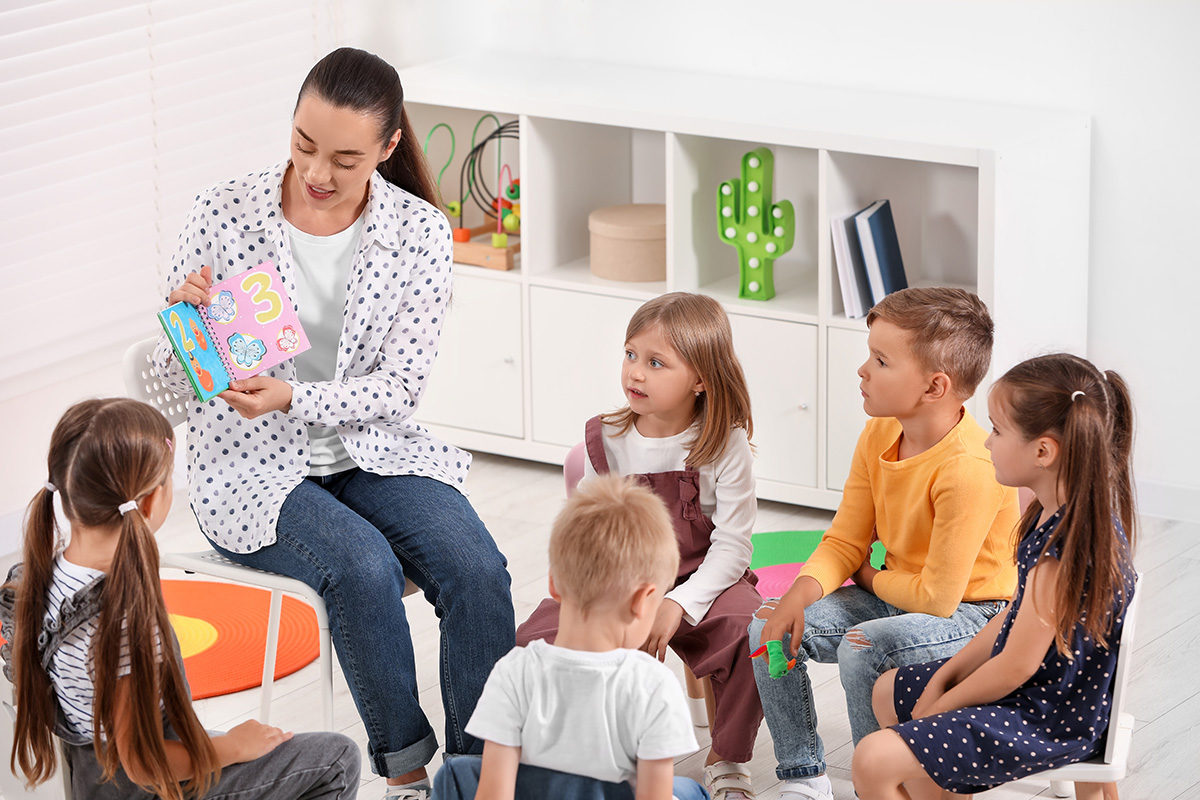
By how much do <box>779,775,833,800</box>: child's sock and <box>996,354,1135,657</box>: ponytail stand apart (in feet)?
1.67

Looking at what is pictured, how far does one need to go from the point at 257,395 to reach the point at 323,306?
9.1 inches

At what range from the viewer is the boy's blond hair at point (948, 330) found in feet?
Result: 6.47

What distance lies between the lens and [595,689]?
1.51 metres

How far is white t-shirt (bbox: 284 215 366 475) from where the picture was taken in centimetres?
213

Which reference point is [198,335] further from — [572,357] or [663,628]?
[572,357]

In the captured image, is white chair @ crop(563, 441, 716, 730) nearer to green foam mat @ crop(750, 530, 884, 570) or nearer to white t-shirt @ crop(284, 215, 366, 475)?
white t-shirt @ crop(284, 215, 366, 475)

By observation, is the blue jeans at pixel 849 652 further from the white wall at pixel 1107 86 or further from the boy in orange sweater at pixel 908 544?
the white wall at pixel 1107 86

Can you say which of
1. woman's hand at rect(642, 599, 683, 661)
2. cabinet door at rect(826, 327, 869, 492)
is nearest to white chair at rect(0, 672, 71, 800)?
woman's hand at rect(642, 599, 683, 661)

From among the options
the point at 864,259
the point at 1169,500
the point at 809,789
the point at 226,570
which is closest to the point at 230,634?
the point at 226,570

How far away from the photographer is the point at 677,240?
3.32 meters

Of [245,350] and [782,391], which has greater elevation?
[245,350]

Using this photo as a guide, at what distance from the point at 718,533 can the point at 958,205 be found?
1.49 metres

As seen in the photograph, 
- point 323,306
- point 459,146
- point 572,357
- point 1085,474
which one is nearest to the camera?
point 1085,474

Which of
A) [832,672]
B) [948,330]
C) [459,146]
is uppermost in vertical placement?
[459,146]
